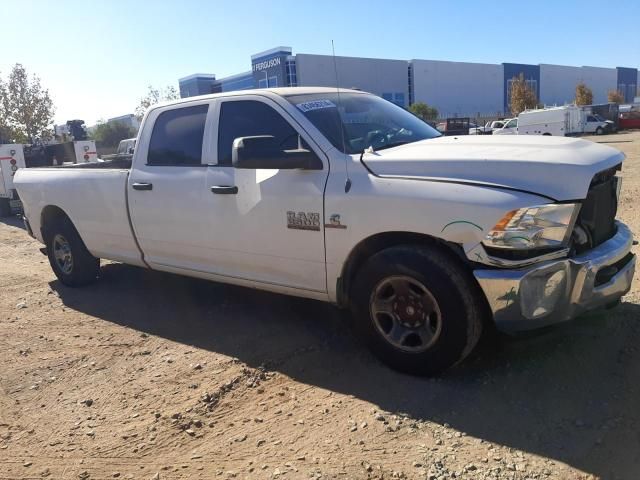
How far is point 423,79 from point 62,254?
72550mm

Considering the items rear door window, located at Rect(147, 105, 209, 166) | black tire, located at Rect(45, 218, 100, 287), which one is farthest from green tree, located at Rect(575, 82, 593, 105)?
rear door window, located at Rect(147, 105, 209, 166)

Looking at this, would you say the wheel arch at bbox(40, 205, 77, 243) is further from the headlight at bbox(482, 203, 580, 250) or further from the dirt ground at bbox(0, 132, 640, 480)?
the headlight at bbox(482, 203, 580, 250)

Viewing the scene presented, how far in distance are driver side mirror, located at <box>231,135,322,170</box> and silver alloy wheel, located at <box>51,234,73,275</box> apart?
11.0 ft

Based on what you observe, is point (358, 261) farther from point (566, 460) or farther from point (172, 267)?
point (172, 267)

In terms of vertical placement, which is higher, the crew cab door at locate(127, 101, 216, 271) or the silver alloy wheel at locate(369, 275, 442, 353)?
the crew cab door at locate(127, 101, 216, 271)

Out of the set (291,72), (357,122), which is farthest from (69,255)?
(291,72)

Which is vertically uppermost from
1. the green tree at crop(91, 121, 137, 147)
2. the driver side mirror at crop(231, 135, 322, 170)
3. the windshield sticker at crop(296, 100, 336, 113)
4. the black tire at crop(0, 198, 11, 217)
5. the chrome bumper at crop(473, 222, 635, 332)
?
the green tree at crop(91, 121, 137, 147)

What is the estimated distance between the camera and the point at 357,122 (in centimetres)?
418

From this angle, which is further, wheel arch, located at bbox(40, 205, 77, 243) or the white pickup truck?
wheel arch, located at bbox(40, 205, 77, 243)

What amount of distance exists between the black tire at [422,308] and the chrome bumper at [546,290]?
163 mm

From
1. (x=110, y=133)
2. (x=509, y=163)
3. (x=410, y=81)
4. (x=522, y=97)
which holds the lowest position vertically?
(x=509, y=163)

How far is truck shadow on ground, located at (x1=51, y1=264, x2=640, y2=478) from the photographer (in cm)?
288

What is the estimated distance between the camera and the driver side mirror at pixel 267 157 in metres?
3.76

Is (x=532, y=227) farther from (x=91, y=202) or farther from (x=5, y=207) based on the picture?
(x=5, y=207)
